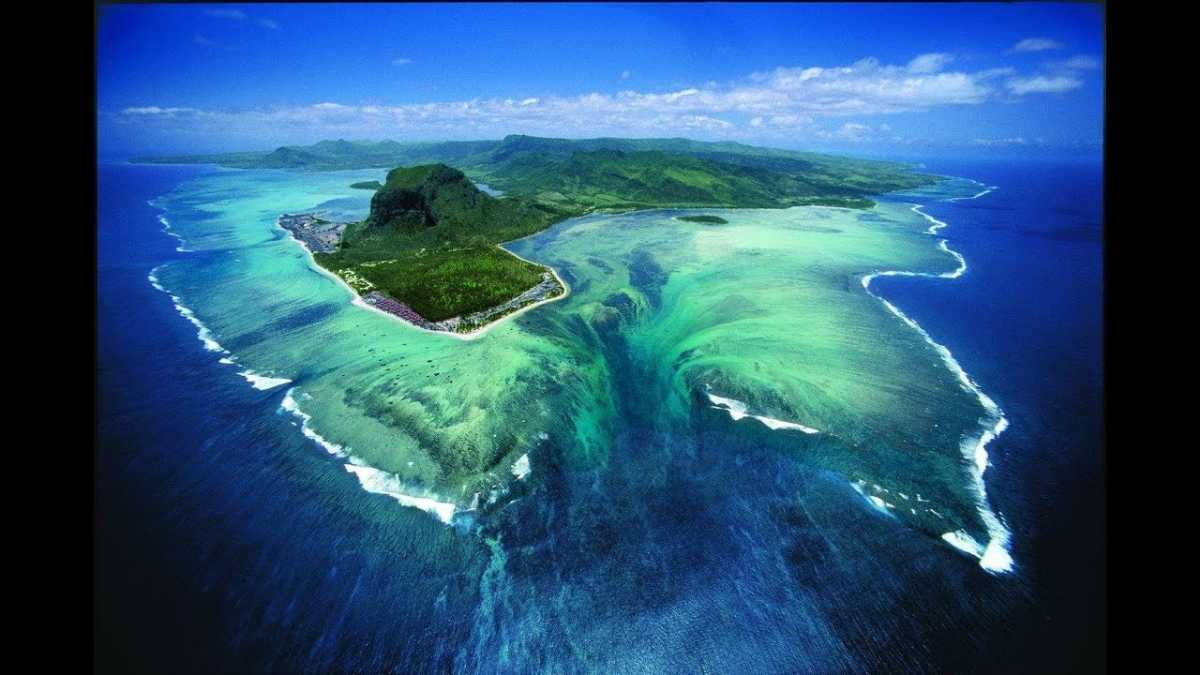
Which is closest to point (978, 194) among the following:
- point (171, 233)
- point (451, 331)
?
point (451, 331)

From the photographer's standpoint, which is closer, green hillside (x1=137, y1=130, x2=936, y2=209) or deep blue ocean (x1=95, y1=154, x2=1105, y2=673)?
deep blue ocean (x1=95, y1=154, x2=1105, y2=673)

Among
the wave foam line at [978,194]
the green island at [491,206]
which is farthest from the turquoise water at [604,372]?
the wave foam line at [978,194]

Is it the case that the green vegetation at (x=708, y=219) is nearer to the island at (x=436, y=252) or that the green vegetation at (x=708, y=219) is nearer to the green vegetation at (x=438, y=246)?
the island at (x=436, y=252)

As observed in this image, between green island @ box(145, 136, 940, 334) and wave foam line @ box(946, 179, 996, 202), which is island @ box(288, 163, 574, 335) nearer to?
green island @ box(145, 136, 940, 334)

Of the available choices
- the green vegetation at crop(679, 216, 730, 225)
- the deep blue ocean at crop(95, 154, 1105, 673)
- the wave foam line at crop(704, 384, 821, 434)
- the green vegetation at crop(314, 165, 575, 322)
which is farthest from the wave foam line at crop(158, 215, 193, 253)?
the green vegetation at crop(679, 216, 730, 225)

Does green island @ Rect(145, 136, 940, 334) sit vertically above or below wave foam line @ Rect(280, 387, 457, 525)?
above

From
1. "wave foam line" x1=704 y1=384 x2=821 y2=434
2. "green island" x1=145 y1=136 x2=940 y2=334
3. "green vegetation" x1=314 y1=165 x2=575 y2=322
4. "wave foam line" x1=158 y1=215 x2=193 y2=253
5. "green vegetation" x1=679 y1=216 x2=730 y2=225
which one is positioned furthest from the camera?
"green vegetation" x1=679 y1=216 x2=730 y2=225

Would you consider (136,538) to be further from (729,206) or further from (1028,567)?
(729,206)
